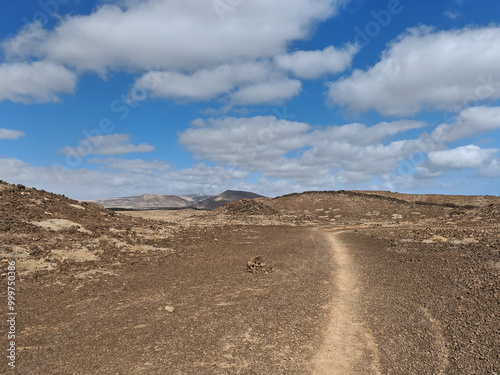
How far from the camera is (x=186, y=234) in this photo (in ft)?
87.5

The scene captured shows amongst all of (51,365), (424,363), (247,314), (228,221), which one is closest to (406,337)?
(424,363)

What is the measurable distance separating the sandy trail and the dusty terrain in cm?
4

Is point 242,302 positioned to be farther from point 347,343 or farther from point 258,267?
point 258,267

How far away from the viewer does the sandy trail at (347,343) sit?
6656mm

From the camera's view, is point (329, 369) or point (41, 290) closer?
point (329, 369)

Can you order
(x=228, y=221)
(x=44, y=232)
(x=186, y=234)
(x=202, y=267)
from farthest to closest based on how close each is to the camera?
(x=228, y=221)
(x=186, y=234)
(x=44, y=232)
(x=202, y=267)

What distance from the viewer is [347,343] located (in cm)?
773

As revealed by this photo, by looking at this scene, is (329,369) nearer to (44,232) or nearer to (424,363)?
(424,363)

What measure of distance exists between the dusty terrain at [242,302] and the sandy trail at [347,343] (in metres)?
0.04

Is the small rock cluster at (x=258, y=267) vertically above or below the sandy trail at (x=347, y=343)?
above

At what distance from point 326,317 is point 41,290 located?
1109cm

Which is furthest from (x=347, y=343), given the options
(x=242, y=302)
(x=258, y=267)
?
(x=258, y=267)

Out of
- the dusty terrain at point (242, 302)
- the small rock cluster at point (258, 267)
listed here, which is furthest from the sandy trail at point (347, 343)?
the small rock cluster at point (258, 267)

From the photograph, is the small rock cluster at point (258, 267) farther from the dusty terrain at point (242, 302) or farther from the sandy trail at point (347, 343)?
the sandy trail at point (347, 343)
